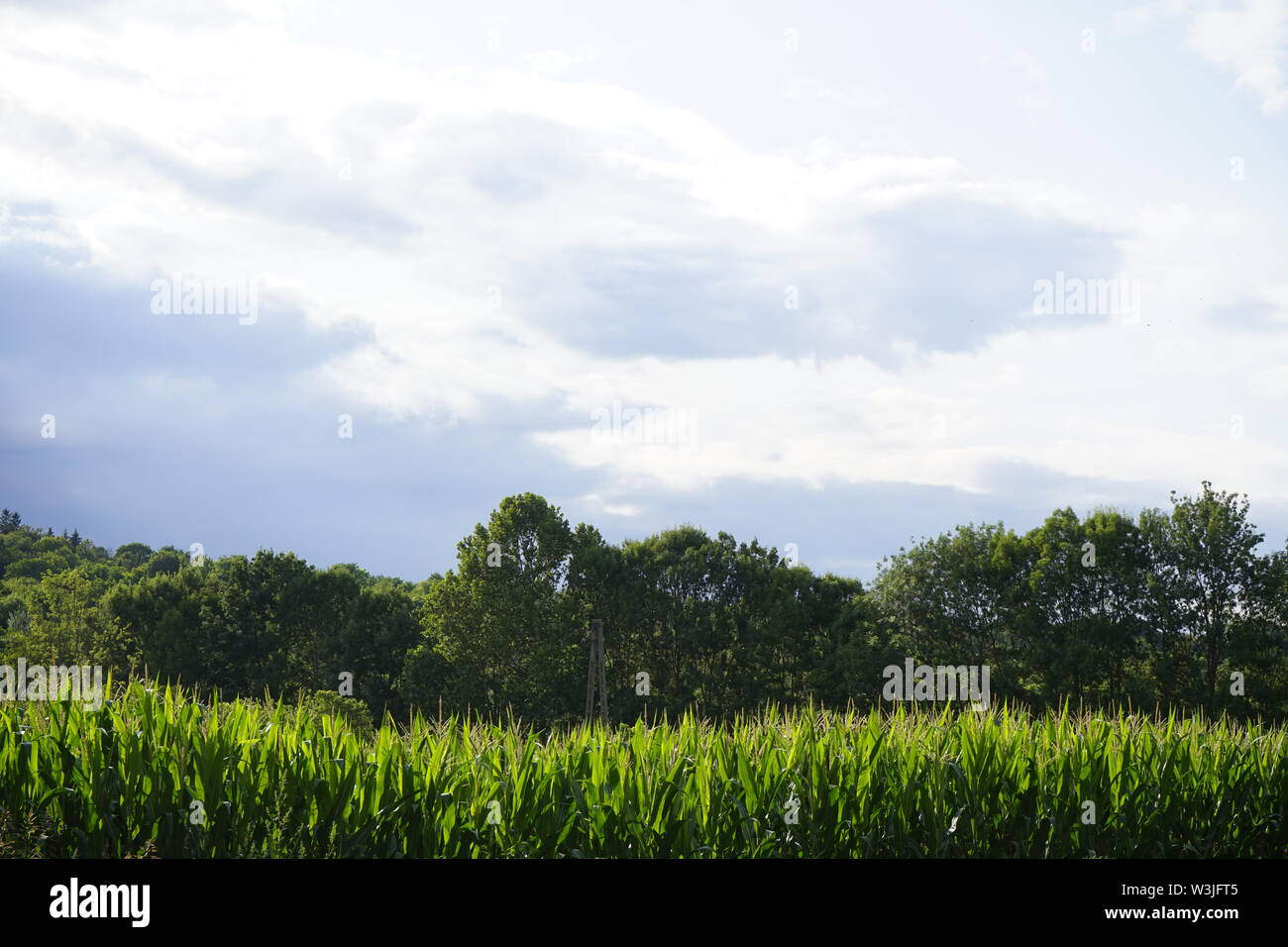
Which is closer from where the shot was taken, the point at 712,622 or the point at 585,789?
the point at 585,789

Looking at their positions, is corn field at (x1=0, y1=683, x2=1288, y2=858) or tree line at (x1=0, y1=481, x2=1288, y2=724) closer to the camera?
corn field at (x1=0, y1=683, x2=1288, y2=858)

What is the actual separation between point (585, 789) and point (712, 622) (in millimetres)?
30107

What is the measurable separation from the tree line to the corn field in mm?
22591

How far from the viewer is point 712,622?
3703cm

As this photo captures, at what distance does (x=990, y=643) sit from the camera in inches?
1330

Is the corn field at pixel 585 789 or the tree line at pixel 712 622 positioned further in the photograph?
the tree line at pixel 712 622

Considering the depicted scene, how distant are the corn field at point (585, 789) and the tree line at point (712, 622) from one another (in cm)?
2259

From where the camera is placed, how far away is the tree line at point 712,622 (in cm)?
3256

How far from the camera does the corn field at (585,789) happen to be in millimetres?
6543

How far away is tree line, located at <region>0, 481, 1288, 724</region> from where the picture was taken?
32562 mm
